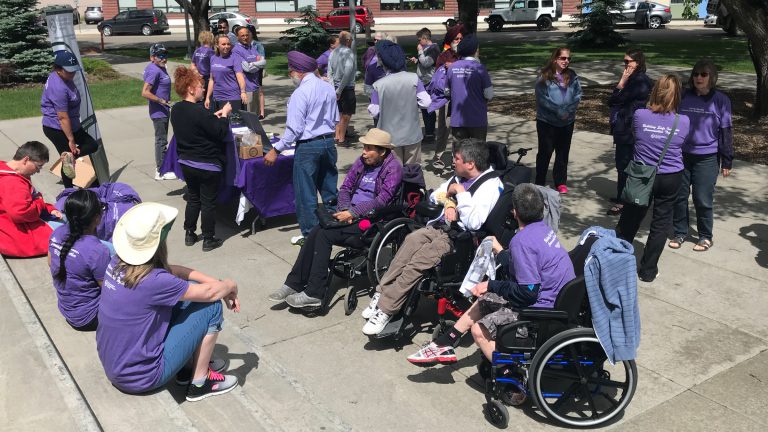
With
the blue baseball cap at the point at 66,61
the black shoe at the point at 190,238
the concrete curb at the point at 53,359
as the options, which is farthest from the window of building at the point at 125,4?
the concrete curb at the point at 53,359

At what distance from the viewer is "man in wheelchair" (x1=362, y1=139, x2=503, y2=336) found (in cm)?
507

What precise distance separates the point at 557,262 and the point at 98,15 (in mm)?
48785

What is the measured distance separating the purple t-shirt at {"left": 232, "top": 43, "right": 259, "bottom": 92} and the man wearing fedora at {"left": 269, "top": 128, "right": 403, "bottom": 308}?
17.7ft

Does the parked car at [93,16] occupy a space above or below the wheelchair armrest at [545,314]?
above

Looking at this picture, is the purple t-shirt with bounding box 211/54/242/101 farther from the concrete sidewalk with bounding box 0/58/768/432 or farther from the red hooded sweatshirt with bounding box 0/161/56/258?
the red hooded sweatshirt with bounding box 0/161/56/258

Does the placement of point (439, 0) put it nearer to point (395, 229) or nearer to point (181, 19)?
point (181, 19)

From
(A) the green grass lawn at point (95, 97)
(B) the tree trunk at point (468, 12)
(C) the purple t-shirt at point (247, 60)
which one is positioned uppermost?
(B) the tree trunk at point (468, 12)

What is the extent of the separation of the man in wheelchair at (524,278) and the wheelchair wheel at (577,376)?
11.3 inches

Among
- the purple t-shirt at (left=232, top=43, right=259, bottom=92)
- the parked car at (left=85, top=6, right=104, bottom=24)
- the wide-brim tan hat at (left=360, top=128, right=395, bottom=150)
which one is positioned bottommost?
the wide-brim tan hat at (left=360, top=128, right=395, bottom=150)

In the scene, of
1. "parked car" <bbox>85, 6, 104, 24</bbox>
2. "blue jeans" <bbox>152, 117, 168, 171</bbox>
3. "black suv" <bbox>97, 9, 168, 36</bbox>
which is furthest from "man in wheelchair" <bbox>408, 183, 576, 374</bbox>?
"parked car" <bbox>85, 6, 104, 24</bbox>

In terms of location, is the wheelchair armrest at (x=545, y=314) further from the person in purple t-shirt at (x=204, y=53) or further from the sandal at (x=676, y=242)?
the person in purple t-shirt at (x=204, y=53)

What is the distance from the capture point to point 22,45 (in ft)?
65.2

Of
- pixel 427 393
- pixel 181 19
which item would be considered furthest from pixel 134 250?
pixel 181 19

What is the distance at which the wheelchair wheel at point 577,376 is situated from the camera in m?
4.09
